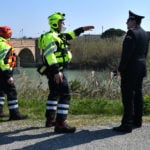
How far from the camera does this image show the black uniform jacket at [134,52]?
7.18 m

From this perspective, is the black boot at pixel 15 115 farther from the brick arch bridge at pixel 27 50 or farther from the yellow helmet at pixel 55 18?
the brick arch bridge at pixel 27 50

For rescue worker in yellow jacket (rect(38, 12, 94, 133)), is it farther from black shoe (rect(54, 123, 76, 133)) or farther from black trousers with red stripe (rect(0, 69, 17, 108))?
black trousers with red stripe (rect(0, 69, 17, 108))

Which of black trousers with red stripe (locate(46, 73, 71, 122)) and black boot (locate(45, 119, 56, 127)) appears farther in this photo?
black boot (locate(45, 119, 56, 127))

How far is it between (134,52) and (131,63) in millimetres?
181

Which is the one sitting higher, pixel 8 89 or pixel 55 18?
pixel 55 18

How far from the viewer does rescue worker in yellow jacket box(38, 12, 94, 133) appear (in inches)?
289

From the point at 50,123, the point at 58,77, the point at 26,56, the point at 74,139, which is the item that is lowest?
the point at 74,139

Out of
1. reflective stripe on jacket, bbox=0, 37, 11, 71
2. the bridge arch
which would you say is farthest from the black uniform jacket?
the bridge arch

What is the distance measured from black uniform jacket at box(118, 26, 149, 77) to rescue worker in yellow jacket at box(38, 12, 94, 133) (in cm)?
94

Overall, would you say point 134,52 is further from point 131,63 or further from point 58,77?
point 58,77

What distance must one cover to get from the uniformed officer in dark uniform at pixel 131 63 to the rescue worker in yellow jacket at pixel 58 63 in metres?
0.89

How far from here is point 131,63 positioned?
7.30 m

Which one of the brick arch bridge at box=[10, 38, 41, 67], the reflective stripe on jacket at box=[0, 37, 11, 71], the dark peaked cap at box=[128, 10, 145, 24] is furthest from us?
the brick arch bridge at box=[10, 38, 41, 67]

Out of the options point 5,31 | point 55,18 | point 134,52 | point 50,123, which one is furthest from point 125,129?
point 5,31
